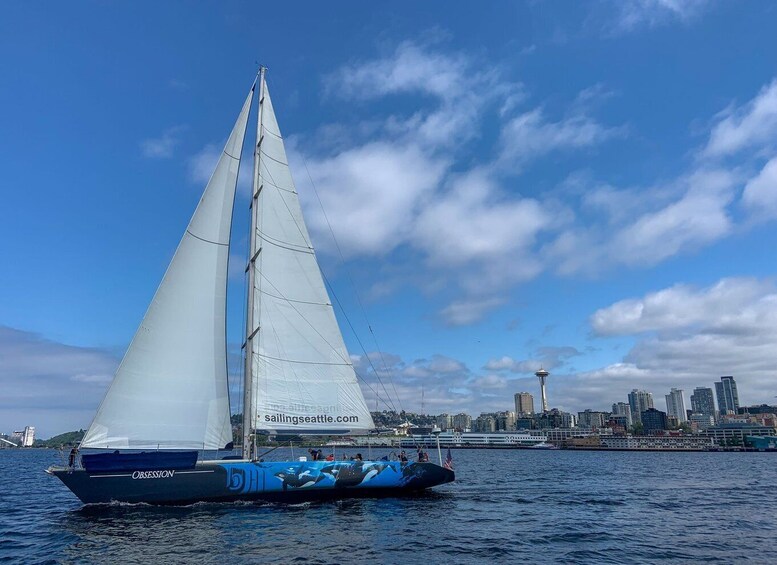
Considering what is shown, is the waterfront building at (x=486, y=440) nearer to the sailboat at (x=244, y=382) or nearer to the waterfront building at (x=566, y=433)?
the waterfront building at (x=566, y=433)

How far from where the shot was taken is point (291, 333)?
83.4ft

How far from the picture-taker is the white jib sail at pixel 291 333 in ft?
80.2

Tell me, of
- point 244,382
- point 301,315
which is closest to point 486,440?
point 301,315

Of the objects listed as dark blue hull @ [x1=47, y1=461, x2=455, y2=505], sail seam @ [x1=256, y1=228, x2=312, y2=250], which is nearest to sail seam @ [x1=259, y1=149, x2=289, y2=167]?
sail seam @ [x1=256, y1=228, x2=312, y2=250]

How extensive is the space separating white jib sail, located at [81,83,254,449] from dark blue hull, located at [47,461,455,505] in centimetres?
122

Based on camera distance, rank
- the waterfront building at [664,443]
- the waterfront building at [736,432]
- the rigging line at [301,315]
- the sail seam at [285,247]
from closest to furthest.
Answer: the rigging line at [301,315], the sail seam at [285,247], the waterfront building at [664,443], the waterfront building at [736,432]

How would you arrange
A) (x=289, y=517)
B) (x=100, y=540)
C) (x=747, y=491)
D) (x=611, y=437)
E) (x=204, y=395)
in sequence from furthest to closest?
(x=611, y=437), (x=747, y=491), (x=204, y=395), (x=289, y=517), (x=100, y=540)

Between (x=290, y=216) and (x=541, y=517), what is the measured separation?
18.2 meters

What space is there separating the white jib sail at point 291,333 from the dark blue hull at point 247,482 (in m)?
1.83

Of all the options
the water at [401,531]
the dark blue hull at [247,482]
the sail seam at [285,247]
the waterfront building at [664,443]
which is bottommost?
the waterfront building at [664,443]

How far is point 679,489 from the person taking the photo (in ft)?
113

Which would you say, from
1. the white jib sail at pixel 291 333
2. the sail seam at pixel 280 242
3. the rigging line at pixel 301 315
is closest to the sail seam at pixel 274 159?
the white jib sail at pixel 291 333

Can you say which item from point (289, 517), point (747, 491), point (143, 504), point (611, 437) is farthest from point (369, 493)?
point (611, 437)

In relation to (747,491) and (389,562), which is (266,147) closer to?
(389,562)
